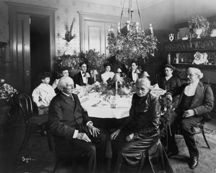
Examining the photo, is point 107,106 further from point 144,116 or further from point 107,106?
A: point 144,116

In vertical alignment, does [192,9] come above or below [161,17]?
below

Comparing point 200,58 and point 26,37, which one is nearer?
point 200,58

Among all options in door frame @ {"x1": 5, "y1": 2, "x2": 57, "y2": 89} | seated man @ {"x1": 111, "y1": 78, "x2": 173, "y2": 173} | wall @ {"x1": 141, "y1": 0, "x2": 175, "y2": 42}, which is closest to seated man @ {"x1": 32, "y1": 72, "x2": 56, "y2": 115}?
seated man @ {"x1": 111, "y1": 78, "x2": 173, "y2": 173}

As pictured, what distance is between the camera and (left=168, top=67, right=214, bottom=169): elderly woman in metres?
2.29

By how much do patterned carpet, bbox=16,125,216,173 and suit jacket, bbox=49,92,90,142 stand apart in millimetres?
677

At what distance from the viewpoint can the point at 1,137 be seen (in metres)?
3.03

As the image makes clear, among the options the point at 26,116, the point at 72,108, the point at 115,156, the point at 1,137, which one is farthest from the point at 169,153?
the point at 1,137

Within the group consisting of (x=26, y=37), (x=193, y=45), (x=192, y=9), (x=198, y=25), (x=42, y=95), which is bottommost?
(x=42, y=95)

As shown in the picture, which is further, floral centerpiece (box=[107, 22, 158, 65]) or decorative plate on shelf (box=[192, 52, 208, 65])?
decorative plate on shelf (box=[192, 52, 208, 65])

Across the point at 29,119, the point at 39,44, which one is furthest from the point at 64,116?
the point at 39,44

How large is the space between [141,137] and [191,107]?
1.08 meters

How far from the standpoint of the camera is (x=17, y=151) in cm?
258

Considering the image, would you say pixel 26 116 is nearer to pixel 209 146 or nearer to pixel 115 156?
pixel 115 156

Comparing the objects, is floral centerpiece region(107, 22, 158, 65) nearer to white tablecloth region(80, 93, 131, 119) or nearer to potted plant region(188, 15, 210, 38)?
white tablecloth region(80, 93, 131, 119)
